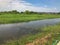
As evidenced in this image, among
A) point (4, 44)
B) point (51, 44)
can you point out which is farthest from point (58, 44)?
point (4, 44)

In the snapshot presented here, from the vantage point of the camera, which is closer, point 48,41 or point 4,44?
point 48,41

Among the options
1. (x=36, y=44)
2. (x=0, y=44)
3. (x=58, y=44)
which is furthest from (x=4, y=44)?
(x=58, y=44)

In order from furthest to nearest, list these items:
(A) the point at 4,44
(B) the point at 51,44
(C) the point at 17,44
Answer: (A) the point at 4,44 → (C) the point at 17,44 → (B) the point at 51,44

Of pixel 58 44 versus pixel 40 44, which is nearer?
pixel 58 44

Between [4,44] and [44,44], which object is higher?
[44,44]

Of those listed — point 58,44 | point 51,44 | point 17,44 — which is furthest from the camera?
point 17,44

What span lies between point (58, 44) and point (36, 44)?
8.83 feet

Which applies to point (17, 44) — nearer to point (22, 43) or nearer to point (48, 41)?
point (22, 43)

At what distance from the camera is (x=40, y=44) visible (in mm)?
15508

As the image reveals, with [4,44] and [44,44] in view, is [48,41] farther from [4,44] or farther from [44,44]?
[4,44]

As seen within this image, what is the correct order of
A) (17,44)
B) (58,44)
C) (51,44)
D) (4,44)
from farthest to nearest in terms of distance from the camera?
(4,44), (17,44), (51,44), (58,44)

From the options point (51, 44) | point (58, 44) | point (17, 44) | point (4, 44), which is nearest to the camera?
point (58, 44)

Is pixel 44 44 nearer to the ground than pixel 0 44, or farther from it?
farther from it

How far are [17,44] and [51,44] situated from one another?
3928 millimetres
